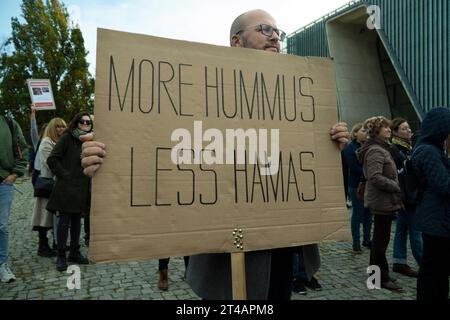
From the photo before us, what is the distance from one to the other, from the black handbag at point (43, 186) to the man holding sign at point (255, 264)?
386 centimetres

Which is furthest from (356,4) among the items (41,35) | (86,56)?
(41,35)

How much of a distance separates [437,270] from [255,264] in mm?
1975

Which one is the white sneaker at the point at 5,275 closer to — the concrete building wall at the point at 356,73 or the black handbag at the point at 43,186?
the black handbag at the point at 43,186

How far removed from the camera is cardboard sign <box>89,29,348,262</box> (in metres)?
1.58

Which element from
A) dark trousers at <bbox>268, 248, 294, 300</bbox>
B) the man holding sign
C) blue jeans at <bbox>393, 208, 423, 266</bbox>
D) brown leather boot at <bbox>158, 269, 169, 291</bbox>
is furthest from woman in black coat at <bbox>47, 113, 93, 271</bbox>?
blue jeans at <bbox>393, 208, 423, 266</bbox>

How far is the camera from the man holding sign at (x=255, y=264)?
1.80 m

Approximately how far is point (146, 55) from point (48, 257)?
442 cm

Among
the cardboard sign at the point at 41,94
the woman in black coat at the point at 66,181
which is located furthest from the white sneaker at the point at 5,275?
the cardboard sign at the point at 41,94

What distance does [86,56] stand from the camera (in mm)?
21828

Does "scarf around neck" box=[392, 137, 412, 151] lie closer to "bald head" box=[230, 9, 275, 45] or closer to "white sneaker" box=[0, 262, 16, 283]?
"bald head" box=[230, 9, 275, 45]

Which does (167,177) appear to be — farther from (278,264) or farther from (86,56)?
(86,56)

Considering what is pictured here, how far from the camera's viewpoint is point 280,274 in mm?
1981

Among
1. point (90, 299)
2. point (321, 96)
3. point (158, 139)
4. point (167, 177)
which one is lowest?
point (90, 299)

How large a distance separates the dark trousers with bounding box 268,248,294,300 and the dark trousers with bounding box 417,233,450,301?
65.2 inches
